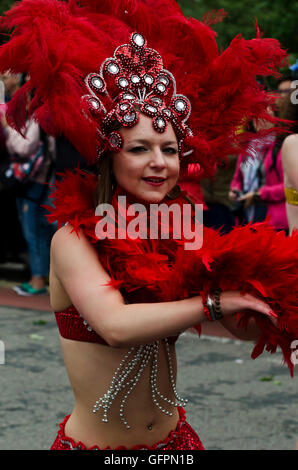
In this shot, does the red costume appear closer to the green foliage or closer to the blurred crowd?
the blurred crowd

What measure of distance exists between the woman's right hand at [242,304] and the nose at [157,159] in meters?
0.47

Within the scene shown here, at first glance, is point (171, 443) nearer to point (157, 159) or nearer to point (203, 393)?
point (157, 159)

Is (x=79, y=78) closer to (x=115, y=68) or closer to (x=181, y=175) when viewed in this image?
(x=115, y=68)

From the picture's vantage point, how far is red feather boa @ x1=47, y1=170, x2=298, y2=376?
176 cm

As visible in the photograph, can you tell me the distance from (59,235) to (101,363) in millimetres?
401

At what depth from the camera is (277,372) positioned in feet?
16.5

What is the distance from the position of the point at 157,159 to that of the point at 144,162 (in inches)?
1.5

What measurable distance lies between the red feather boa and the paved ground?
213 cm

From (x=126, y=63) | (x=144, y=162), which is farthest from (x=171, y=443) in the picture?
(x=126, y=63)

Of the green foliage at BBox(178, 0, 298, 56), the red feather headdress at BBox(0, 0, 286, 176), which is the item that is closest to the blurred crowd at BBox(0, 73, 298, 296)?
the red feather headdress at BBox(0, 0, 286, 176)

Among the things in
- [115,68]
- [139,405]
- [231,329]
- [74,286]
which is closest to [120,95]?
[115,68]

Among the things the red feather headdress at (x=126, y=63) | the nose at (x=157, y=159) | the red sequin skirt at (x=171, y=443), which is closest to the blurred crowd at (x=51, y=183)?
the red feather headdress at (x=126, y=63)

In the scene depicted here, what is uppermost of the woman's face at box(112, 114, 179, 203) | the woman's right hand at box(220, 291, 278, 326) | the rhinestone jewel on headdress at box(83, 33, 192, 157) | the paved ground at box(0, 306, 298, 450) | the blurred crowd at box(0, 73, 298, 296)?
the rhinestone jewel on headdress at box(83, 33, 192, 157)

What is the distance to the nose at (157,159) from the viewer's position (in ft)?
6.68
